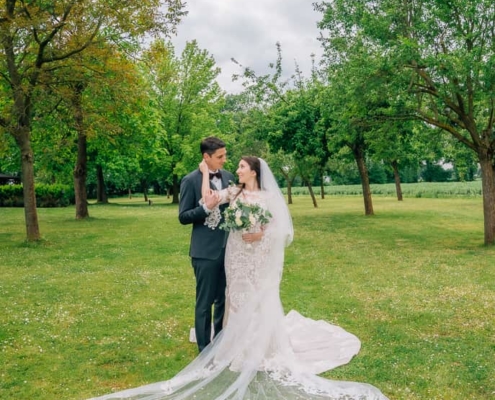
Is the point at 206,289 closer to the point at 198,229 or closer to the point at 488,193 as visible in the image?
the point at 198,229

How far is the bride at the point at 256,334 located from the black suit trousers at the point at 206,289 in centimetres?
16

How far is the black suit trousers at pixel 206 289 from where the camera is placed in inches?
253

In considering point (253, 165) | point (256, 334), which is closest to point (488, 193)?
point (253, 165)

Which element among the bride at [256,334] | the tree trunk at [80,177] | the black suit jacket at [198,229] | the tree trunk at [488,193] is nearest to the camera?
the bride at [256,334]

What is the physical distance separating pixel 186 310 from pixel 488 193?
12900 mm

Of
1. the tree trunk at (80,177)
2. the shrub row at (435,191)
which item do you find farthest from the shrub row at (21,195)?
the shrub row at (435,191)

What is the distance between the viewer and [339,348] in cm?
692

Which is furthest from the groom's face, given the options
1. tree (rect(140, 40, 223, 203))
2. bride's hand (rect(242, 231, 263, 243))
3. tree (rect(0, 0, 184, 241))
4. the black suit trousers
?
tree (rect(140, 40, 223, 203))

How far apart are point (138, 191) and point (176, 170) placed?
4830cm

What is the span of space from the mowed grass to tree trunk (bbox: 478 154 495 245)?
1.05m

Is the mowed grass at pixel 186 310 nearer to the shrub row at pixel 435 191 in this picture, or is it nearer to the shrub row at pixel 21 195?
the shrub row at pixel 21 195

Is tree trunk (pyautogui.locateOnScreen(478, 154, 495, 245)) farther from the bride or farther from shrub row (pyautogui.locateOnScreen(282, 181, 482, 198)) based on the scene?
shrub row (pyautogui.locateOnScreen(282, 181, 482, 198))

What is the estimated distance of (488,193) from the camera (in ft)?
55.4

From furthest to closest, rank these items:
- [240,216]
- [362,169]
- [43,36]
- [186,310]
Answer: [362,169]
[43,36]
[186,310]
[240,216]
